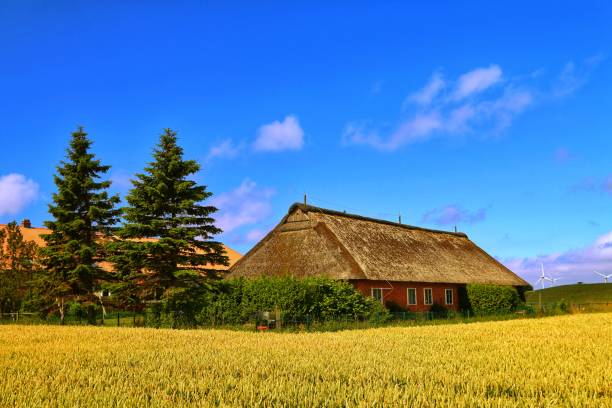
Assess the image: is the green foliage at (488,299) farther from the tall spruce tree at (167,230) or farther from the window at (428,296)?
the tall spruce tree at (167,230)

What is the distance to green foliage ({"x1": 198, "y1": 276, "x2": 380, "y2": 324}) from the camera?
28531mm

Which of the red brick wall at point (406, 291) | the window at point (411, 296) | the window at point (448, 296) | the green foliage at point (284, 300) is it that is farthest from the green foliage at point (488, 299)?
the green foliage at point (284, 300)

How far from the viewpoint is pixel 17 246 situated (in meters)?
47.9

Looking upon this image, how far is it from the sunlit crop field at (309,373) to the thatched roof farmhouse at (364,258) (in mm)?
17743

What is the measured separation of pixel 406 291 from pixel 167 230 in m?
17.2

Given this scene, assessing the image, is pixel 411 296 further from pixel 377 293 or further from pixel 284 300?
pixel 284 300

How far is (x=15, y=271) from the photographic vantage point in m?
44.4

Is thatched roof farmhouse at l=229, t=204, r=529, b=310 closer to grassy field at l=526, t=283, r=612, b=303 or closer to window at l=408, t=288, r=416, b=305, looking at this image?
window at l=408, t=288, r=416, b=305

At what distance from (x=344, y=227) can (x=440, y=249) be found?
1168cm

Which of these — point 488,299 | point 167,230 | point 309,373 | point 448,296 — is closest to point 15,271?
point 167,230

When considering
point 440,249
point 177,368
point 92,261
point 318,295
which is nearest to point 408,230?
point 440,249

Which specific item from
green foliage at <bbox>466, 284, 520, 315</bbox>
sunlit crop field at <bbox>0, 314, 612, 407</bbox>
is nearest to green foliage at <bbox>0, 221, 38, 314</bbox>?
sunlit crop field at <bbox>0, 314, 612, 407</bbox>

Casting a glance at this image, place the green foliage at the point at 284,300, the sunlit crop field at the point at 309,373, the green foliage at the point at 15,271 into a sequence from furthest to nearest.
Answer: the green foliage at the point at 15,271
the green foliage at the point at 284,300
the sunlit crop field at the point at 309,373

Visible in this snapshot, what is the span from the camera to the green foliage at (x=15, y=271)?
140 feet
